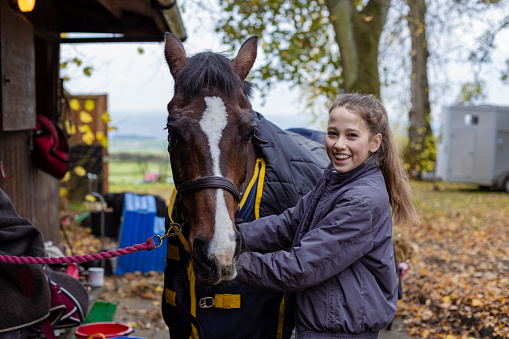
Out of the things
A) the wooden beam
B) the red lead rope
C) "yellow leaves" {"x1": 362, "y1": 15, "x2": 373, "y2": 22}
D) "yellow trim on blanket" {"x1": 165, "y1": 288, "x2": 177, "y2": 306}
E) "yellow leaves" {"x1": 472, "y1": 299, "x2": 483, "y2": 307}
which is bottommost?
"yellow leaves" {"x1": 472, "y1": 299, "x2": 483, "y2": 307}

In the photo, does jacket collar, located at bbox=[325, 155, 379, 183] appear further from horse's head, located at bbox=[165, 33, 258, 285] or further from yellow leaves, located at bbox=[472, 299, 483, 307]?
yellow leaves, located at bbox=[472, 299, 483, 307]

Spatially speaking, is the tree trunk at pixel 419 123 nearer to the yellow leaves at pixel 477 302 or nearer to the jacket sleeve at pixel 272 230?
the yellow leaves at pixel 477 302

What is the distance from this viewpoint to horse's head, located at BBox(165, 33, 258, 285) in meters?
1.81

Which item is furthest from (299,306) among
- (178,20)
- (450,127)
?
(450,127)

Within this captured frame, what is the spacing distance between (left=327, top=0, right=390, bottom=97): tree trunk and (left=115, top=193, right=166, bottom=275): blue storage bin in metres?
4.15

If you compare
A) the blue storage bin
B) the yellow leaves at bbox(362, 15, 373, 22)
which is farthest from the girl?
the yellow leaves at bbox(362, 15, 373, 22)

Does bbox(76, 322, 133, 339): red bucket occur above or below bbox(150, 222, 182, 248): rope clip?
below

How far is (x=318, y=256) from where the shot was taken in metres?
A: 1.97

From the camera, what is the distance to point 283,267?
77.7 inches

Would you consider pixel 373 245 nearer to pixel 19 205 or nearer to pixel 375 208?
pixel 375 208

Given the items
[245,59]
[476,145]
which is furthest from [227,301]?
[476,145]

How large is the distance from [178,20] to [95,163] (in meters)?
6.88

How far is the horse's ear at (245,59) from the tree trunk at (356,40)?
21.4 ft

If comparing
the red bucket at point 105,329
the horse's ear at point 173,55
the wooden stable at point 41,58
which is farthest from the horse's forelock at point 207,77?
the red bucket at point 105,329
